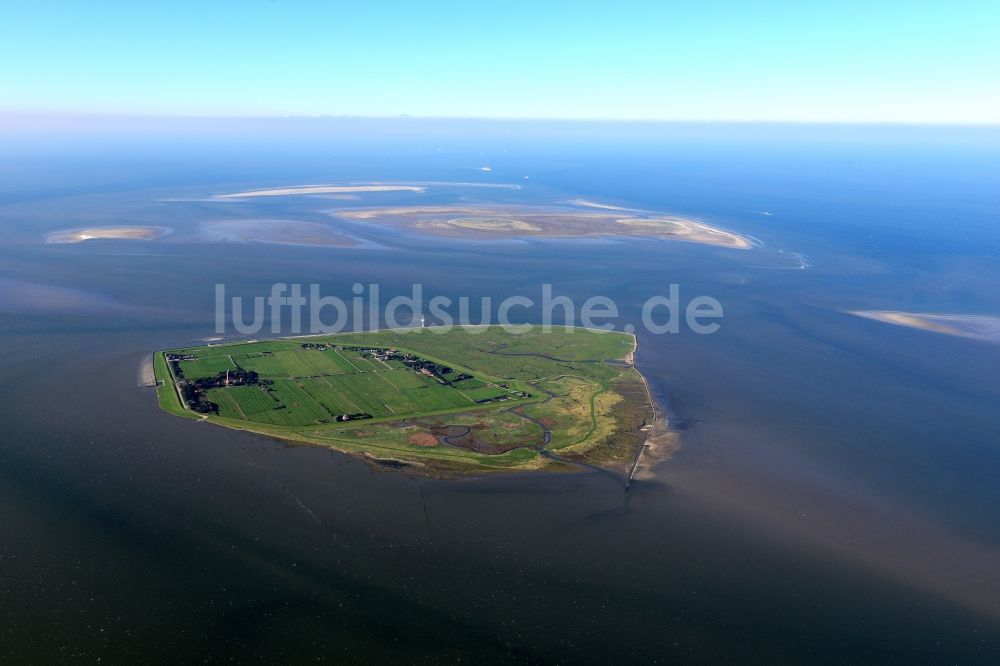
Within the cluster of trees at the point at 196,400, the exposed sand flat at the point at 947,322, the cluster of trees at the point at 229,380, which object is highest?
the exposed sand flat at the point at 947,322

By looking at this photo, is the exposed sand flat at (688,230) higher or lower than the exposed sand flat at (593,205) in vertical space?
lower

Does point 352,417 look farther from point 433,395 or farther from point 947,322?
point 947,322

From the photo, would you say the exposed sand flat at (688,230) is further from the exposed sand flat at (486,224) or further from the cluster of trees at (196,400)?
the cluster of trees at (196,400)

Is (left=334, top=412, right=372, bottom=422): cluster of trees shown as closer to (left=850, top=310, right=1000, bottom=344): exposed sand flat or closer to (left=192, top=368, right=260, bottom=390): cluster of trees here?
(left=192, top=368, right=260, bottom=390): cluster of trees

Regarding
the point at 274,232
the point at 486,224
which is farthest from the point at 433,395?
the point at 486,224

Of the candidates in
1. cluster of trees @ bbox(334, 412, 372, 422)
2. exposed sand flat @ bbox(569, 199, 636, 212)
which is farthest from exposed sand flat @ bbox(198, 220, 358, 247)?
cluster of trees @ bbox(334, 412, 372, 422)

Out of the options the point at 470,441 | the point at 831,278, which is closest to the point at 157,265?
the point at 470,441

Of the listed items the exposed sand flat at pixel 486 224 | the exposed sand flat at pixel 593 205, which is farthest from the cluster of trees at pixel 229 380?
the exposed sand flat at pixel 593 205
